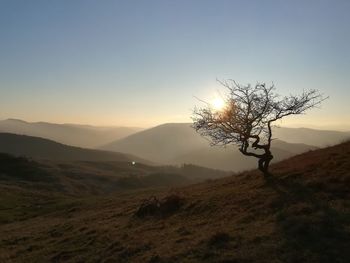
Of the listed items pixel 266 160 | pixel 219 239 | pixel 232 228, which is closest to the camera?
pixel 219 239

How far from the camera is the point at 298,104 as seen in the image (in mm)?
33125

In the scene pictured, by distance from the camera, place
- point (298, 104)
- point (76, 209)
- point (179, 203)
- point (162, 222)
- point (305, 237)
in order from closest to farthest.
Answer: point (305, 237)
point (162, 222)
point (179, 203)
point (298, 104)
point (76, 209)

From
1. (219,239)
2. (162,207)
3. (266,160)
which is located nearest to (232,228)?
(219,239)

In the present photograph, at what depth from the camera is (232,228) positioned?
21000 mm

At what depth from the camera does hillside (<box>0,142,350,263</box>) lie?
17125 millimetres

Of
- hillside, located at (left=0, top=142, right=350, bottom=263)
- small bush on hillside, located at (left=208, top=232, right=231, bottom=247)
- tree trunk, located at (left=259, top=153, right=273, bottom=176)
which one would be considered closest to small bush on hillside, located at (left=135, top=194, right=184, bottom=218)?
hillside, located at (left=0, top=142, right=350, bottom=263)

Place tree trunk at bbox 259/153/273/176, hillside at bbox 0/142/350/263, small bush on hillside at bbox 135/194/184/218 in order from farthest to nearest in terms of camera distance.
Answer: tree trunk at bbox 259/153/273/176, small bush on hillside at bbox 135/194/184/218, hillside at bbox 0/142/350/263

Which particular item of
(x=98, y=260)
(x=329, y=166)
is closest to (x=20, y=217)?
(x=98, y=260)

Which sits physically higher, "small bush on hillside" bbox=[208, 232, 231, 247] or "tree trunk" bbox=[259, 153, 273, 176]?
"tree trunk" bbox=[259, 153, 273, 176]

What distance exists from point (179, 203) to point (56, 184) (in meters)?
80.3

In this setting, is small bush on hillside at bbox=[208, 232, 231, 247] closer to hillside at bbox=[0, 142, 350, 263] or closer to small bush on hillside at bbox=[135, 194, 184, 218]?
hillside at bbox=[0, 142, 350, 263]

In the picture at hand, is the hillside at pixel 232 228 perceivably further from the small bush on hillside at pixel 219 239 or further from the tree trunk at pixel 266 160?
the tree trunk at pixel 266 160

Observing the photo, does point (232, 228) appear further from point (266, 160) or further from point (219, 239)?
point (266, 160)

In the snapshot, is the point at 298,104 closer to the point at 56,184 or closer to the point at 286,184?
the point at 286,184
